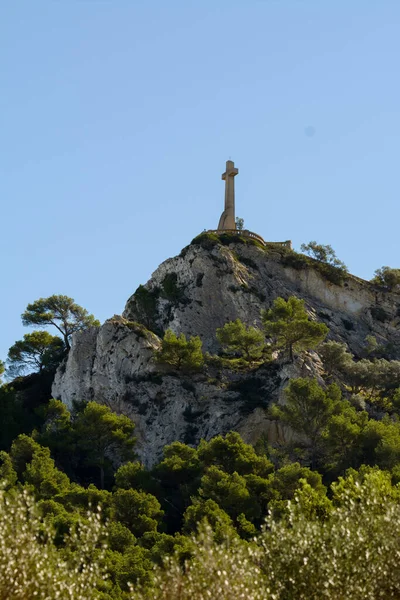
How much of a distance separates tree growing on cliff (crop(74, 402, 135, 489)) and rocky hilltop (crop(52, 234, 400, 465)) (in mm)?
2199

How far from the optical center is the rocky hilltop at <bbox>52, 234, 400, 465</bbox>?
85750 millimetres

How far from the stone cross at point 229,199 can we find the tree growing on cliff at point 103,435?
140ft

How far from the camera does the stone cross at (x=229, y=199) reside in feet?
396

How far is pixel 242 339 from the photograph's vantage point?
93062mm

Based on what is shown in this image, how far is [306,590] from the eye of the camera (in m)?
37.8

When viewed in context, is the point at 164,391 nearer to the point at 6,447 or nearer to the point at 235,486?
the point at 6,447

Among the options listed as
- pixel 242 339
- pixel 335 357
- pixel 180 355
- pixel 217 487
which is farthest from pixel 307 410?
pixel 217 487

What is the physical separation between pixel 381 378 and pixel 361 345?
14.1 m

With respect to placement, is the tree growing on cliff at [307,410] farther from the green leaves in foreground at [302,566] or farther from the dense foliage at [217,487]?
the green leaves in foreground at [302,566]

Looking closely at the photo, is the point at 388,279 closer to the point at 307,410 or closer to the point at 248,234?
the point at 248,234

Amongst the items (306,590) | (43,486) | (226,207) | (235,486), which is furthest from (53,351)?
(306,590)

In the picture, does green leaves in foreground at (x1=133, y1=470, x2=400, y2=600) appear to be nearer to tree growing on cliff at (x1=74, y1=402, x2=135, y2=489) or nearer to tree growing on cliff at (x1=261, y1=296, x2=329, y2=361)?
tree growing on cliff at (x1=74, y1=402, x2=135, y2=489)

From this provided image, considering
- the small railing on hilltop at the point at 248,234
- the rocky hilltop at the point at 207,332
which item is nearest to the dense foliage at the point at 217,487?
the rocky hilltop at the point at 207,332

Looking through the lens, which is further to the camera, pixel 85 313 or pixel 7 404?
pixel 85 313
